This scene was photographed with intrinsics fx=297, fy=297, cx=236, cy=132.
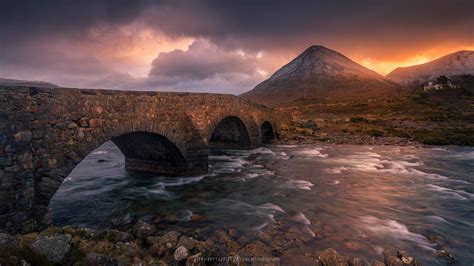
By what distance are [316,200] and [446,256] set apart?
5.14 metres

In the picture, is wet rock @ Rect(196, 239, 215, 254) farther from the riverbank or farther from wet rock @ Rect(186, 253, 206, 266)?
wet rock @ Rect(186, 253, 206, 266)

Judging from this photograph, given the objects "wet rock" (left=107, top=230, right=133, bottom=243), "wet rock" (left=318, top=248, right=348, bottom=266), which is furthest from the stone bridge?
"wet rock" (left=318, top=248, right=348, bottom=266)

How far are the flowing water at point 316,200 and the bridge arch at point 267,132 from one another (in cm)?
1143

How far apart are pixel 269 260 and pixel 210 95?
1221 centimetres

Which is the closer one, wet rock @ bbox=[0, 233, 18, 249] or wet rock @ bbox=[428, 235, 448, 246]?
wet rock @ bbox=[0, 233, 18, 249]

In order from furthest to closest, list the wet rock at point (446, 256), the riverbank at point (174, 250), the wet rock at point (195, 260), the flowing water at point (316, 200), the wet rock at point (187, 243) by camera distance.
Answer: the flowing water at point (316, 200)
the wet rock at point (446, 256)
the wet rock at point (187, 243)
the wet rock at point (195, 260)
the riverbank at point (174, 250)

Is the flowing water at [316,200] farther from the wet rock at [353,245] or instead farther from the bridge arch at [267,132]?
the bridge arch at [267,132]

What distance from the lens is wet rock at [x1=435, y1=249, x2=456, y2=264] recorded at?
7.18m

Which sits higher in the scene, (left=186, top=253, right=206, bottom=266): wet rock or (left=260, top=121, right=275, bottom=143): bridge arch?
(left=260, top=121, right=275, bottom=143): bridge arch

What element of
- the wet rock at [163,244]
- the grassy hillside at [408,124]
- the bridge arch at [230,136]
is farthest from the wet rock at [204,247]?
the grassy hillside at [408,124]

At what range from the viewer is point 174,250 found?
6.97m

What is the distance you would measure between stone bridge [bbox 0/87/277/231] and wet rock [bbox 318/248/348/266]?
7.48 m

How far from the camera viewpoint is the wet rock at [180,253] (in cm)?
661

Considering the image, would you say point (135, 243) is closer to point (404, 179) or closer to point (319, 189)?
point (319, 189)
